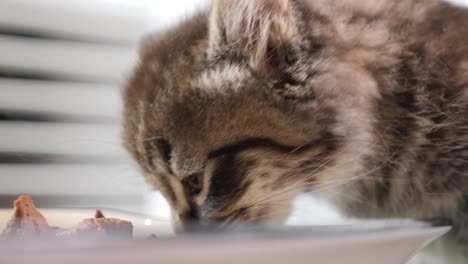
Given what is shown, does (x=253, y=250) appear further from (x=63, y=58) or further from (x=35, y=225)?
(x=63, y=58)

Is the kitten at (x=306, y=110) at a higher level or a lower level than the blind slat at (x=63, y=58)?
lower

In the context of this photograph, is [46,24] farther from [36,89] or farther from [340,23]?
[340,23]

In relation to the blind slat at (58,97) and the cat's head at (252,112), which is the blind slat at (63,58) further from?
the cat's head at (252,112)

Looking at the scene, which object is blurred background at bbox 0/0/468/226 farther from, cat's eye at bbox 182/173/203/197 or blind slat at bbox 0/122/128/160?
cat's eye at bbox 182/173/203/197

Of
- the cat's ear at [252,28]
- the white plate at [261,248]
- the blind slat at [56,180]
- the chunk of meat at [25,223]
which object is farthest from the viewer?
the blind slat at [56,180]

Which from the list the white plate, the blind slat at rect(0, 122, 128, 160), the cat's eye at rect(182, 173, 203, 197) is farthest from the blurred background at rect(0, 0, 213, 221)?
the white plate

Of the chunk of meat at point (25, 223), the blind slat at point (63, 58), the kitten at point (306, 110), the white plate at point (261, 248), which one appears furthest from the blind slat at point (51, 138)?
the white plate at point (261, 248)

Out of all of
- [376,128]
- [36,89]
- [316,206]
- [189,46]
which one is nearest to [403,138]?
[376,128]
